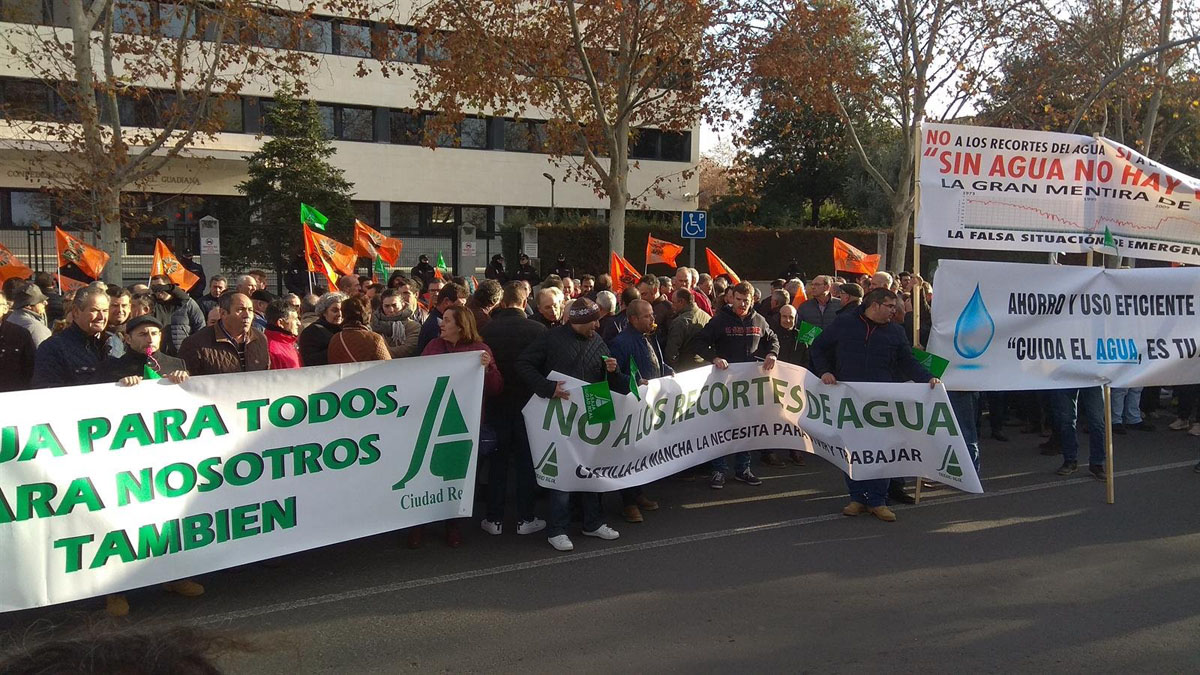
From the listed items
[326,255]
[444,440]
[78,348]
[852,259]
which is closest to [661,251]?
[852,259]

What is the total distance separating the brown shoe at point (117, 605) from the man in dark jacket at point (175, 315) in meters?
5.05

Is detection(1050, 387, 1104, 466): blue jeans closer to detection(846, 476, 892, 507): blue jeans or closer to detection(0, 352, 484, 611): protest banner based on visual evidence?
detection(846, 476, 892, 507): blue jeans

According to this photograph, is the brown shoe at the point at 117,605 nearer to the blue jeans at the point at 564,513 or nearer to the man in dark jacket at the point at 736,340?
the blue jeans at the point at 564,513

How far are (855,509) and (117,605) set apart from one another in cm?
487

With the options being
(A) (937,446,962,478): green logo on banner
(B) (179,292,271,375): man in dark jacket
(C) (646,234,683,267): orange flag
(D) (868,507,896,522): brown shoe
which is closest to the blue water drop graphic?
(A) (937,446,962,478): green logo on banner

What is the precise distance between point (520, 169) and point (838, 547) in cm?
3466

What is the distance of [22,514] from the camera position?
15.0 ft

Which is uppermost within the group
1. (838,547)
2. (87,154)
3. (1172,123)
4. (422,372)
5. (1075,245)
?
(1172,123)

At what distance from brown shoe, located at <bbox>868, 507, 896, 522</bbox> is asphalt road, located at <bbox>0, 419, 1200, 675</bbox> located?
0.11 metres

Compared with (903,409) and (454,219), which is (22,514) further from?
(454,219)

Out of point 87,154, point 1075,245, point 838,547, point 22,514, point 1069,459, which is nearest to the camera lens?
point 22,514

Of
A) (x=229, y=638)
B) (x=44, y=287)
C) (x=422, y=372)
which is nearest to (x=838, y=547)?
(x=422, y=372)

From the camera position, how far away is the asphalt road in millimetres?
4578

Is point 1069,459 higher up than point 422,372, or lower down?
lower down
